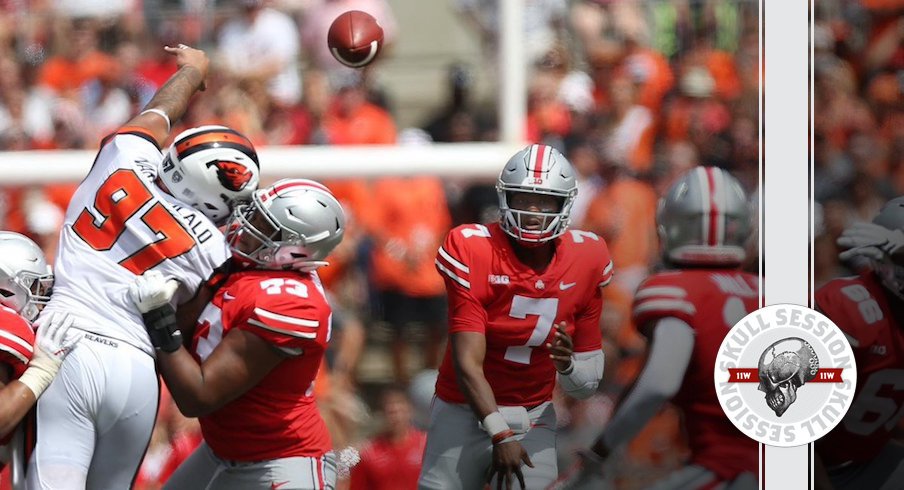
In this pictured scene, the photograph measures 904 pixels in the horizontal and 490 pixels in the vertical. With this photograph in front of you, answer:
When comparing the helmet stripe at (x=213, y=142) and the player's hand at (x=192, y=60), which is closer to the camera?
the helmet stripe at (x=213, y=142)

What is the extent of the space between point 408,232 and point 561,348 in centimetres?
100

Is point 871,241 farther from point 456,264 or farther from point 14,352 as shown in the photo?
point 14,352

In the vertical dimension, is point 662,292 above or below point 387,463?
above

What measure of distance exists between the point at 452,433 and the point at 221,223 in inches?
35.5

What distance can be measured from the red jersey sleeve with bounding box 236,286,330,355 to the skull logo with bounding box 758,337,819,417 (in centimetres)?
119

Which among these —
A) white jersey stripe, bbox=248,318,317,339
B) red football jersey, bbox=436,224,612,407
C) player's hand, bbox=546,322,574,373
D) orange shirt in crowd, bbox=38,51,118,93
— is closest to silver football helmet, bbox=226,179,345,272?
white jersey stripe, bbox=248,318,317,339

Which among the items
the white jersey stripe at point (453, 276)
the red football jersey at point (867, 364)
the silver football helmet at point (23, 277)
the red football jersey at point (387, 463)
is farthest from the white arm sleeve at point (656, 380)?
the silver football helmet at point (23, 277)

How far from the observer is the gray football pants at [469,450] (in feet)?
12.9

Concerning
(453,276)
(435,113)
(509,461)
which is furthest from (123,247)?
(435,113)

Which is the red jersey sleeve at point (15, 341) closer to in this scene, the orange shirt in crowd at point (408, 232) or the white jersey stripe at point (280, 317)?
the white jersey stripe at point (280, 317)

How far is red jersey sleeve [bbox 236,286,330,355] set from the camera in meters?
3.54

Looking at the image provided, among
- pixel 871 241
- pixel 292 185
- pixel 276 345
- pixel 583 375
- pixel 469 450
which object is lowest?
pixel 469 450

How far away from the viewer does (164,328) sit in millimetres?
3549

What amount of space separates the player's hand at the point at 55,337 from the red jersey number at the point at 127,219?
22 cm
